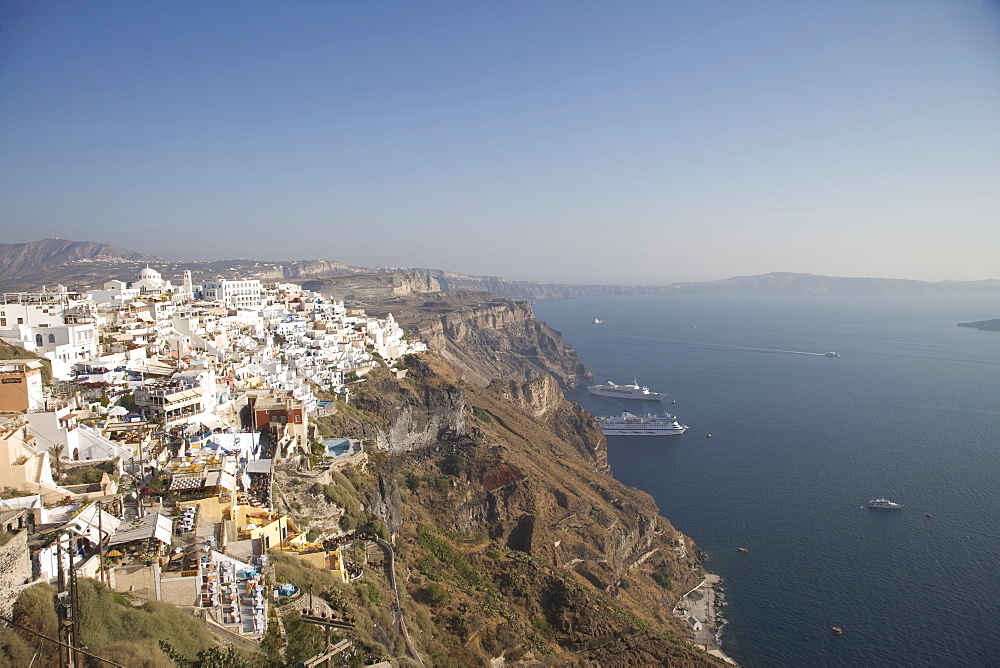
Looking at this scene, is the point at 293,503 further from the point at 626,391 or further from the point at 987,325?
the point at 987,325

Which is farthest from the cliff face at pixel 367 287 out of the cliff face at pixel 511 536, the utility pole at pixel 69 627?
the utility pole at pixel 69 627

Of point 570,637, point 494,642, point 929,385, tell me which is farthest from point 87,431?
point 929,385

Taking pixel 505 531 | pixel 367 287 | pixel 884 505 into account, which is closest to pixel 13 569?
pixel 505 531

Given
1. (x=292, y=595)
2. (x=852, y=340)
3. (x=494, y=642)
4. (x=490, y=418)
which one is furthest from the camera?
(x=852, y=340)

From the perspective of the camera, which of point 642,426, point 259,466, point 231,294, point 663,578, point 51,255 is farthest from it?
point 51,255

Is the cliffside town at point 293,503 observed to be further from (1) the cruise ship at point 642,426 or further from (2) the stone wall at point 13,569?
(1) the cruise ship at point 642,426

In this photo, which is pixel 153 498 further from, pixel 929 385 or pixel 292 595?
pixel 929 385
